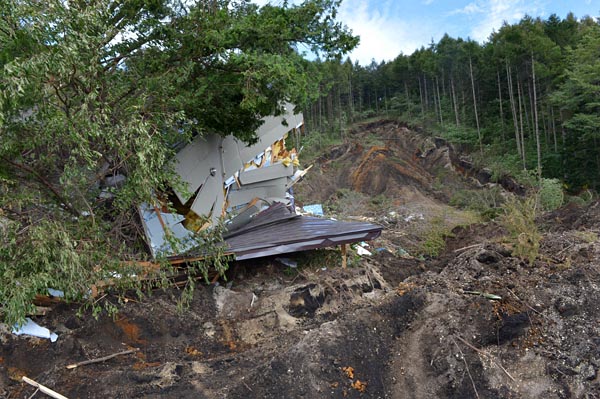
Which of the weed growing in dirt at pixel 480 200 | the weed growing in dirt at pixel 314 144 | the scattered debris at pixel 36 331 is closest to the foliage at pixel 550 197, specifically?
the weed growing in dirt at pixel 480 200

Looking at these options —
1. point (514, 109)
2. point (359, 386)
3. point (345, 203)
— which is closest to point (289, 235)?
point (359, 386)

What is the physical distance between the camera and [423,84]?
41.8 meters

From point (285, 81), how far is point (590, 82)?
2014 cm

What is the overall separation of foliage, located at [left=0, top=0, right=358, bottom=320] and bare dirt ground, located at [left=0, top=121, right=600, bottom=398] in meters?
1.28

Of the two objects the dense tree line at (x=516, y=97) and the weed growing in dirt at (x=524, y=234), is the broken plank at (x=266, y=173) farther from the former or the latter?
the weed growing in dirt at (x=524, y=234)

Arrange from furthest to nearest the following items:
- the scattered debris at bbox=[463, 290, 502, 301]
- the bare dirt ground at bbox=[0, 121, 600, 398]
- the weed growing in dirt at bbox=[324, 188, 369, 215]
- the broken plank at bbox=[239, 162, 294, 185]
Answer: the weed growing in dirt at bbox=[324, 188, 369, 215] → the broken plank at bbox=[239, 162, 294, 185] → the scattered debris at bbox=[463, 290, 502, 301] → the bare dirt ground at bbox=[0, 121, 600, 398]

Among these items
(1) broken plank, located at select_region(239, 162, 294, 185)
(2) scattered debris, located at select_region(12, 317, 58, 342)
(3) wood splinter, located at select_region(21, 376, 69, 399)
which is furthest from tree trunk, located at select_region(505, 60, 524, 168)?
(3) wood splinter, located at select_region(21, 376, 69, 399)

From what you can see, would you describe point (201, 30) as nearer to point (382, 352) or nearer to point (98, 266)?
point (98, 266)

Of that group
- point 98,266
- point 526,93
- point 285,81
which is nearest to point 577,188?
point 526,93

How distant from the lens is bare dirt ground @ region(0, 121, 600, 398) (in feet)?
15.6

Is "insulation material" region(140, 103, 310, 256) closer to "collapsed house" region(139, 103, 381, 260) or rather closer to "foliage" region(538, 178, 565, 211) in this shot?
"collapsed house" region(139, 103, 381, 260)

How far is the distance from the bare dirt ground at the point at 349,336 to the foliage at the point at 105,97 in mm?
1282

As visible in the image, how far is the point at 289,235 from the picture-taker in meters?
8.16

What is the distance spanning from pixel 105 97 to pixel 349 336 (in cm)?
437
